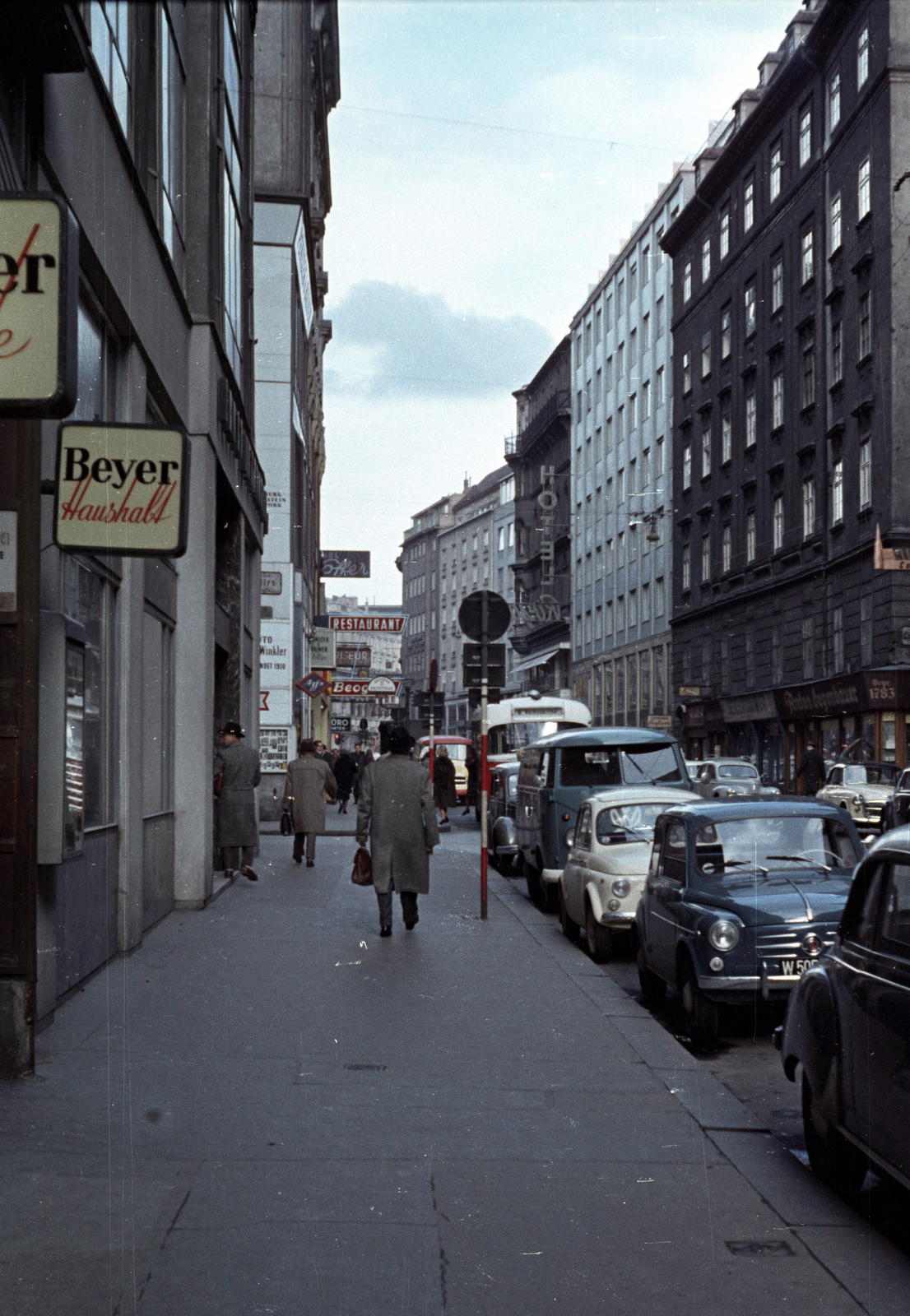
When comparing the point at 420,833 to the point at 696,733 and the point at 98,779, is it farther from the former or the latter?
the point at 696,733

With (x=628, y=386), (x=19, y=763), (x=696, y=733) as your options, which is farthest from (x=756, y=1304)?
(x=628, y=386)

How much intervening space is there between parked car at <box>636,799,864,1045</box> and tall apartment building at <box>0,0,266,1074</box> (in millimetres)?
3896

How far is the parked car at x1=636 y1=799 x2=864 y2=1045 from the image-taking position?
10031 millimetres

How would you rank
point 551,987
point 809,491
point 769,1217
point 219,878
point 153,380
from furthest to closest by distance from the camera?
point 809,491 → point 219,878 → point 153,380 → point 551,987 → point 769,1217

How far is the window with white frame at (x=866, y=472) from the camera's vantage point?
42344mm

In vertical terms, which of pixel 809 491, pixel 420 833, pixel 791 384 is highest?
pixel 791 384

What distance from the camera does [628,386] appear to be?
72938mm

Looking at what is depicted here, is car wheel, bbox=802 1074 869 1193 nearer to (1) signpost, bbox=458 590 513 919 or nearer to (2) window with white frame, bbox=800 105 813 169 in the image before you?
(1) signpost, bbox=458 590 513 919

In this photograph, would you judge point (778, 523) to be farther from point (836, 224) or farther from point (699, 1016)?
point (699, 1016)

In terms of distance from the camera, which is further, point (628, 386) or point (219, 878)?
point (628, 386)

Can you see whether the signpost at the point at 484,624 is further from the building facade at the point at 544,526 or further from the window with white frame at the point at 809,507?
the building facade at the point at 544,526

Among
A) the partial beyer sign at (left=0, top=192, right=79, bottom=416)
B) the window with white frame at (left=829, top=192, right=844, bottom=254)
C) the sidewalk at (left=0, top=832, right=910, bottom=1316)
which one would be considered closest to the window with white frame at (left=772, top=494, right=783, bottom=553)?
the window with white frame at (left=829, top=192, right=844, bottom=254)

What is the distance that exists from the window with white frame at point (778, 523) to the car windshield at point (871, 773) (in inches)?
562

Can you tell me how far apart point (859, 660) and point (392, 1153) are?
37.5 m
